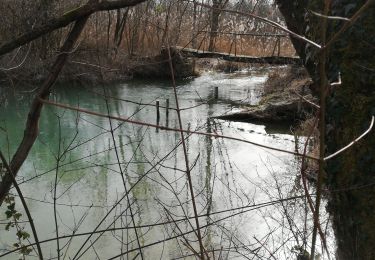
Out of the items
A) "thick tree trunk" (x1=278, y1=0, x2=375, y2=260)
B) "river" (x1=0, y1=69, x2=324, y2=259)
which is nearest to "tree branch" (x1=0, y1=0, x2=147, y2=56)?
"river" (x1=0, y1=69, x2=324, y2=259)

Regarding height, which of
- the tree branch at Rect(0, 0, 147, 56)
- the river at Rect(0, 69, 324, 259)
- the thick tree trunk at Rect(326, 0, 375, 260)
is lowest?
the river at Rect(0, 69, 324, 259)

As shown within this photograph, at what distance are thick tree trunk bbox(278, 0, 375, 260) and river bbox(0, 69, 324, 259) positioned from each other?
0.76 ft

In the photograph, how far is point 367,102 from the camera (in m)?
1.68

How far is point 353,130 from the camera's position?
5.56ft

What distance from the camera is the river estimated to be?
3025 mm

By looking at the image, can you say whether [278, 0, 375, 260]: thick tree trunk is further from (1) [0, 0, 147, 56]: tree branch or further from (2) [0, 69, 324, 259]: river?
(1) [0, 0, 147, 56]: tree branch

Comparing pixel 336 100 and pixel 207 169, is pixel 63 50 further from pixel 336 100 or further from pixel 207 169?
pixel 207 169

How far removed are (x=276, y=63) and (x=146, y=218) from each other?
747 cm

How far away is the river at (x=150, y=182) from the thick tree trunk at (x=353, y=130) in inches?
9.1

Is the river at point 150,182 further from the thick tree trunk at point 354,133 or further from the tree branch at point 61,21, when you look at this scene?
the tree branch at point 61,21

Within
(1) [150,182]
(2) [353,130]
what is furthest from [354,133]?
(1) [150,182]

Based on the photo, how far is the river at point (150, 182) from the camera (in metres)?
3.03

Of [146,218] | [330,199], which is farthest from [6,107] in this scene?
[330,199]

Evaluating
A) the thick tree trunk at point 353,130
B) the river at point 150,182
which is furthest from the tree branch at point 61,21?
the thick tree trunk at point 353,130
